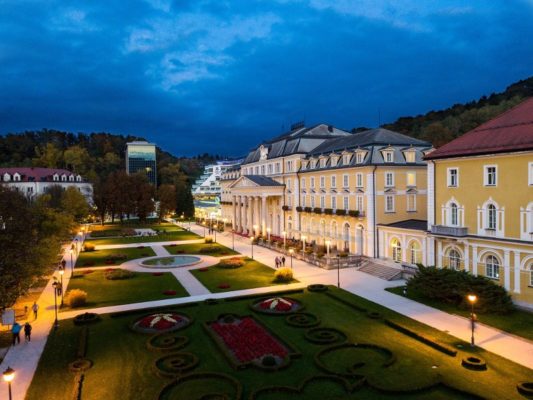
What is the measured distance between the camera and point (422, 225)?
38719mm

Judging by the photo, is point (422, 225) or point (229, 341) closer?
point (229, 341)

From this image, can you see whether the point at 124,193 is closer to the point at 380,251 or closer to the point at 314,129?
the point at 314,129

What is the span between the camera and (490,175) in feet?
94.4

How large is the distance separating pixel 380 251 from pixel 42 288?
108 ft

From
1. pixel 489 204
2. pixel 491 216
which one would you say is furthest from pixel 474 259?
pixel 489 204

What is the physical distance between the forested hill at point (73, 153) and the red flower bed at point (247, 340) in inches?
3924

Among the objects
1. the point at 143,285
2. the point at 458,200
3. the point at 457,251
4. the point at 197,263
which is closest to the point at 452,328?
the point at 457,251

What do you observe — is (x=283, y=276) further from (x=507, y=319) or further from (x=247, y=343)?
(x=507, y=319)

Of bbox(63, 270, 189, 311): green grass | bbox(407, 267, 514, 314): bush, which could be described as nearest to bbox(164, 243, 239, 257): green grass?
bbox(63, 270, 189, 311): green grass

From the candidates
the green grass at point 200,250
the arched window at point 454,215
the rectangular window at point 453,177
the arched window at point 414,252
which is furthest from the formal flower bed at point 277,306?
the green grass at point 200,250

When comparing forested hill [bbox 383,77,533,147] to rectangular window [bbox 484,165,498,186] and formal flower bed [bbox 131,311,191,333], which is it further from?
formal flower bed [bbox 131,311,191,333]

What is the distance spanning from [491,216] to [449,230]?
126 inches

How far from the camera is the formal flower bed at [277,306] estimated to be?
2775 centimetres

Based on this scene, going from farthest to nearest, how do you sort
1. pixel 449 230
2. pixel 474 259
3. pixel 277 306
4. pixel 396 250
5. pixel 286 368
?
pixel 396 250 → pixel 449 230 → pixel 474 259 → pixel 277 306 → pixel 286 368
